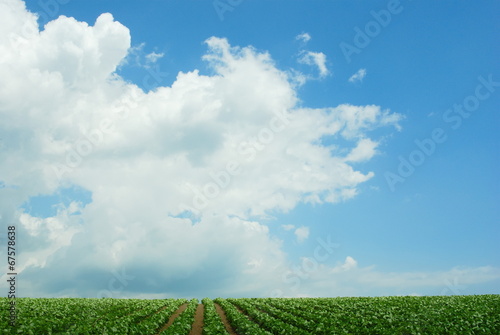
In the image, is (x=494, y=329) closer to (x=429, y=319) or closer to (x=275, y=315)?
(x=429, y=319)

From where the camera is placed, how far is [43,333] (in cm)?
2150

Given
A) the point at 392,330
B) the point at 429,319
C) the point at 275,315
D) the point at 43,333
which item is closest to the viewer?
the point at 43,333

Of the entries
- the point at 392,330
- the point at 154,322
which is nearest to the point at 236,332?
the point at 154,322

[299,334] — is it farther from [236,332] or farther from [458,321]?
[458,321]

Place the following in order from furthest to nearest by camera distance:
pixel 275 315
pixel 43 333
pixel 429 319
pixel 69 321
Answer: pixel 275 315 < pixel 429 319 < pixel 69 321 < pixel 43 333

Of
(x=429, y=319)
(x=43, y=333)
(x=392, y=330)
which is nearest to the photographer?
(x=43, y=333)

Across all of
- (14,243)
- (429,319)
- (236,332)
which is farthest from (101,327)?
(429,319)

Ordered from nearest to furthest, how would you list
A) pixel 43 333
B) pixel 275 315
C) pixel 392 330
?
pixel 43 333
pixel 392 330
pixel 275 315

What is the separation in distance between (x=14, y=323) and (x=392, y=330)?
2522 centimetres

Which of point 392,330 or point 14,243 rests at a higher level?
point 14,243

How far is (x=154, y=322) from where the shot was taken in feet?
92.1

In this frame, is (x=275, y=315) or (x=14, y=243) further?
(x=275, y=315)

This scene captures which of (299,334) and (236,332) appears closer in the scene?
(299,334)

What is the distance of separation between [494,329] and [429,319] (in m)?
4.83
